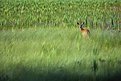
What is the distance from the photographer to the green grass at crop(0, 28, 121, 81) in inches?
224

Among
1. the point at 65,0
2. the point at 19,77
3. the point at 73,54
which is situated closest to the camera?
the point at 19,77

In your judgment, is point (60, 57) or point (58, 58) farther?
point (60, 57)

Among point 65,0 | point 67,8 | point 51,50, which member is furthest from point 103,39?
point 65,0

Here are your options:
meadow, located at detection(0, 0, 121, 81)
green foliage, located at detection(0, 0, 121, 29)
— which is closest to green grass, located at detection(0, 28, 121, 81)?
meadow, located at detection(0, 0, 121, 81)

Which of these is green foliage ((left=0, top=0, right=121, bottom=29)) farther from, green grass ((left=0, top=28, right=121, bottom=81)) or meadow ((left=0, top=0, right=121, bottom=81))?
green grass ((left=0, top=28, right=121, bottom=81))

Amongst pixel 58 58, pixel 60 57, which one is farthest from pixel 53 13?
pixel 58 58

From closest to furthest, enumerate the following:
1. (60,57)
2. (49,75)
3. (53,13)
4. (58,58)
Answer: (49,75) < (58,58) < (60,57) < (53,13)

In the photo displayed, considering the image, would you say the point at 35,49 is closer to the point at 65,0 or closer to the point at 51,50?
the point at 51,50

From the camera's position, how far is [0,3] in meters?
18.1

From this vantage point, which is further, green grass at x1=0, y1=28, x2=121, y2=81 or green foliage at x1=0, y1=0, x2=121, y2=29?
green foliage at x1=0, y1=0, x2=121, y2=29

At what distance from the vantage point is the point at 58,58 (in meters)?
6.48

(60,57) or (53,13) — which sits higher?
(60,57)

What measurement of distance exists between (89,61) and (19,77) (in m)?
1.39

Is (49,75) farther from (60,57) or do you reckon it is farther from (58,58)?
(60,57)
